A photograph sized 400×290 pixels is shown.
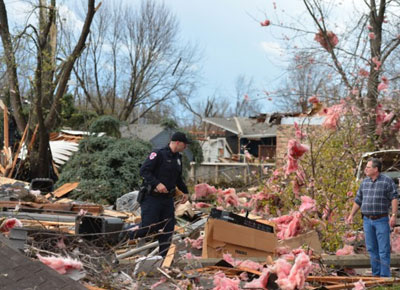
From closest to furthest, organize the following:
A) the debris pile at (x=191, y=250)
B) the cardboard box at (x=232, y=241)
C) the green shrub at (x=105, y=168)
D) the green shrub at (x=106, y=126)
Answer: the debris pile at (x=191, y=250) → the cardboard box at (x=232, y=241) → the green shrub at (x=105, y=168) → the green shrub at (x=106, y=126)

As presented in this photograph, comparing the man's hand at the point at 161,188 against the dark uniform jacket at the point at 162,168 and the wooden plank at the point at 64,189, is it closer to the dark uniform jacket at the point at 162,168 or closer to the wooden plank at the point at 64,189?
the dark uniform jacket at the point at 162,168

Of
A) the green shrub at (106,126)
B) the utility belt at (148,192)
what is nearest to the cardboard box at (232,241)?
the utility belt at (148,192)

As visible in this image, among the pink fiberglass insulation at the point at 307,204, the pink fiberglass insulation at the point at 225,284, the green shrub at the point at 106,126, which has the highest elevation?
the green shrub at the point at 106,126

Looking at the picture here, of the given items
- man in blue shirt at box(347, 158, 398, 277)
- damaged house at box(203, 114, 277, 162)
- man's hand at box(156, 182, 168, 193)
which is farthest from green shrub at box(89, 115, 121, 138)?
damaged house at box(203, 114, 277, 162)

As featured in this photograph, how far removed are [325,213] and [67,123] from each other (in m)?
23.5

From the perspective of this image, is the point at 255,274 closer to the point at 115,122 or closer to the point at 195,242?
the point at 195,242

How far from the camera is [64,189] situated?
14141 mm

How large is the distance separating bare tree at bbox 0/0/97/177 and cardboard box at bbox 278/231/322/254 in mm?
10485

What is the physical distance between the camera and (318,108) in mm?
11062

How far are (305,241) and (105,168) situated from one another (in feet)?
24.3

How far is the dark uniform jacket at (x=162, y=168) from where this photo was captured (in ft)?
24.8

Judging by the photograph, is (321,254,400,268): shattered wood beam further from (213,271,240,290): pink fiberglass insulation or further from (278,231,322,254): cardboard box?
(213,271,240,290): pink fiberglass insulation

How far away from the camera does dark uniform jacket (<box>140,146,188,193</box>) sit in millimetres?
7546

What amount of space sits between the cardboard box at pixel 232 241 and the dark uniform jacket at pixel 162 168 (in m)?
0.81
